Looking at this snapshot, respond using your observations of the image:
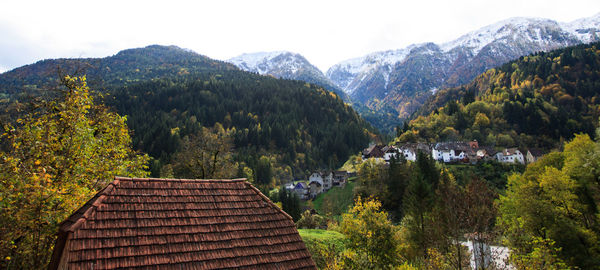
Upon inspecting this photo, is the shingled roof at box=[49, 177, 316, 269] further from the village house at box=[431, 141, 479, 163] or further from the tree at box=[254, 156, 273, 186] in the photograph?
the village house at box=[431, 141, 479, 163]

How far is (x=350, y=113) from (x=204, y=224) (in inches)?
7300

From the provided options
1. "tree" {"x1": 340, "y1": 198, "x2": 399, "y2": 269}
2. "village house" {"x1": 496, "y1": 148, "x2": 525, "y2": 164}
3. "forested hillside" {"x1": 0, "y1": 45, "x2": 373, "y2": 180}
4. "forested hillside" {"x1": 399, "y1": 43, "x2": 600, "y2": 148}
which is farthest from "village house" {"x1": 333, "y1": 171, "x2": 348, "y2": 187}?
"tree" {"x1": 340, "y1": 198, "x2": 399, "y2": 269}

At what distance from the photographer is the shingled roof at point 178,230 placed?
7719 mm

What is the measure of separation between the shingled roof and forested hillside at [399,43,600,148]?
118900 mm

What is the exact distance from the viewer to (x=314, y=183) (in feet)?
334

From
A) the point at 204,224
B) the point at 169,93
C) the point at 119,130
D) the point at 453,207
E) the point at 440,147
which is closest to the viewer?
the point at 204,224

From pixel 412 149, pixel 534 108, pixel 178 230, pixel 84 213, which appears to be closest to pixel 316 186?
pixel 412 149

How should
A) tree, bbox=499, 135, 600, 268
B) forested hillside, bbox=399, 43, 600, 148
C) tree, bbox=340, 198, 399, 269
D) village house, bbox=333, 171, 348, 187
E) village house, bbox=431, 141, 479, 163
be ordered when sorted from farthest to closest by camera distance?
forested hillside, bbox=399, 43, 600, 148, village house, bbox=333, 171, 348, 187, village house, bbox=431, 141, 479, 163, tree, bbox=499, 135, 600, 268, tree, bbox=340, 198, 399, 269

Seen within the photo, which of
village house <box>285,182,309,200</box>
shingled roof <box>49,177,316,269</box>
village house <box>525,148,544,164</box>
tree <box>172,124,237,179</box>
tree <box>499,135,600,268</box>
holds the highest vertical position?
shingled roof <box>49,177,316,269</box>

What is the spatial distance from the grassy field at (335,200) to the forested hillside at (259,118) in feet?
94.2

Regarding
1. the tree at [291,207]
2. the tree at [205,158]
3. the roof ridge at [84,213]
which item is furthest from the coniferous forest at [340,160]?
the roof ridge at [84,213]

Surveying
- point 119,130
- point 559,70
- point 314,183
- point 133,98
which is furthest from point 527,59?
point 133,98

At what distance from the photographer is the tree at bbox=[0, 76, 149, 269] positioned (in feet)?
28.6

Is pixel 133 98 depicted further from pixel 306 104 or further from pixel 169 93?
pixel 306 104
